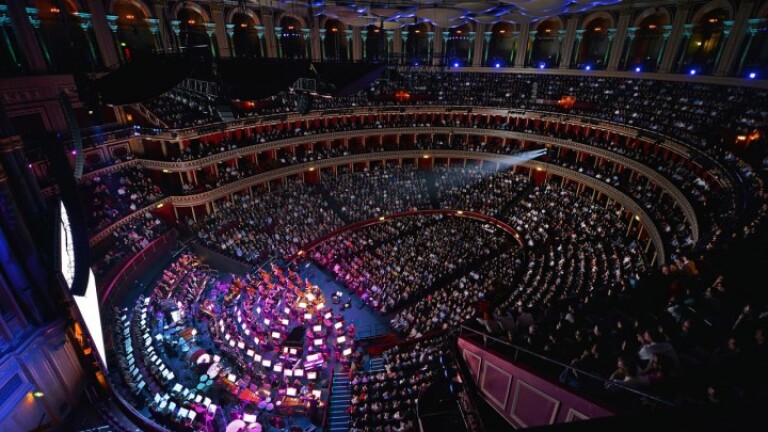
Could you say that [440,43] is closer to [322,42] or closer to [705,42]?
[322,42]

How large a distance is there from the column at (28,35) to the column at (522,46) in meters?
39.3

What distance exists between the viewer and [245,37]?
1340 inches

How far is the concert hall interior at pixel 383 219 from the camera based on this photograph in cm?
916

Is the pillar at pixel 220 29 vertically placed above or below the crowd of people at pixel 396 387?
above

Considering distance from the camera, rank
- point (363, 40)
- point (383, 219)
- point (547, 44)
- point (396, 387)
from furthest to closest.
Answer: point (363, 40)
point (547, 44)
point (383, 219)
point (396, 387)

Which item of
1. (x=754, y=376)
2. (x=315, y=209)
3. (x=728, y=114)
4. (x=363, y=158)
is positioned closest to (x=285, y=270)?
(x=315, y=209)

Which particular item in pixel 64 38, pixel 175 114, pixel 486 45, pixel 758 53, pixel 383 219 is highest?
pixel 64 38

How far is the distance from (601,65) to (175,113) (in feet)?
124

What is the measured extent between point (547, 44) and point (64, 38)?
134 feet

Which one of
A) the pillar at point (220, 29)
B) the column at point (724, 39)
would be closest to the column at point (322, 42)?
the pillar at point (220, 29)

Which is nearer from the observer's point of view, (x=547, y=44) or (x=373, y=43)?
(x=547, y=44)

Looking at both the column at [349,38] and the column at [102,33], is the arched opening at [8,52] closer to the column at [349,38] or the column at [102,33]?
the column at [102,33]

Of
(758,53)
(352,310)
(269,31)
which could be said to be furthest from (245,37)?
(758,53)

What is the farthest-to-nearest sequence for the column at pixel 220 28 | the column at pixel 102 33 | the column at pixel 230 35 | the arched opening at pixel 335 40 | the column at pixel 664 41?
1. the arched opening at pixel 335 40
2. the column at pixel 230 35
3. the column at pixel 664 41
4. the column at pixel 220 28
5. the column at pixel 102 33
